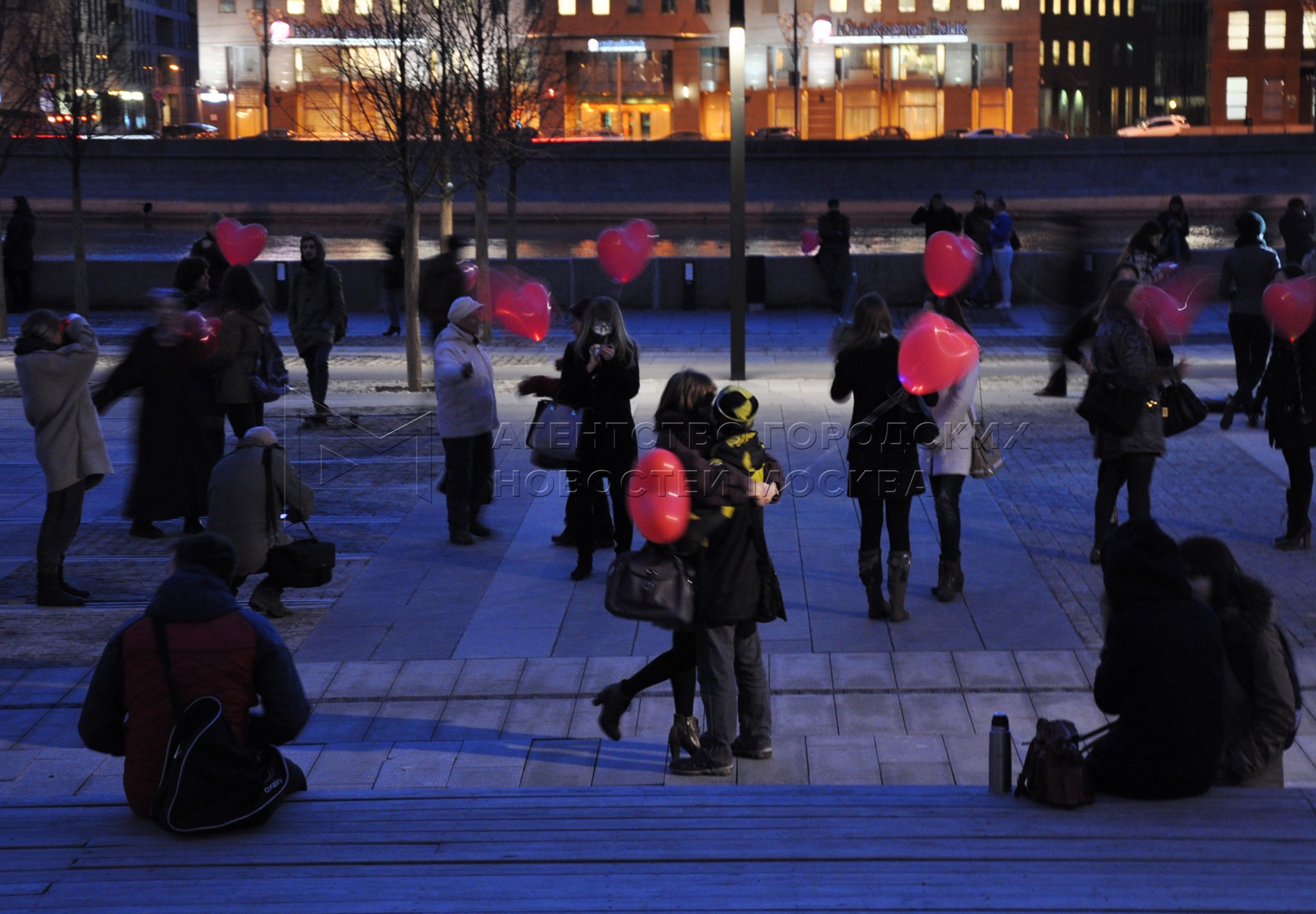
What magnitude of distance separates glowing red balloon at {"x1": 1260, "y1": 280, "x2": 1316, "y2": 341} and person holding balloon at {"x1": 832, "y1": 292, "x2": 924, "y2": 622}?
297 centimetres

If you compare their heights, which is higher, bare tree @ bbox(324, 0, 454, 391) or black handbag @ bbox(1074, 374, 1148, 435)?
bare tree @ bbox(324, 0, 454, 391)

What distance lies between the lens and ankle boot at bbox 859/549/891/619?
27.2 ft

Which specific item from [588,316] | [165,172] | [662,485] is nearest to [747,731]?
[662,485]

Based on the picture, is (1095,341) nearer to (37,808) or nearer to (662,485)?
(662,485)

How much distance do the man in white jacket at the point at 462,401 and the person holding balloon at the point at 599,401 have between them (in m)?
0.84

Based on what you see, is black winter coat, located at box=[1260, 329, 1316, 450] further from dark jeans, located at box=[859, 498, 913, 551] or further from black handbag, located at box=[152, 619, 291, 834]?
black handbag, located at box=[152, 619, 291, 834]

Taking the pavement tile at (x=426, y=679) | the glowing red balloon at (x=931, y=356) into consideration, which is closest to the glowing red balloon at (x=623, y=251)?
the glowing red balloon at (x=931, y=356)

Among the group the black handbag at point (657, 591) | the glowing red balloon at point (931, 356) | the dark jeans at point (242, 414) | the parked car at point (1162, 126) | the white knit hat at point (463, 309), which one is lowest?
the black handbag at point (657, 591)

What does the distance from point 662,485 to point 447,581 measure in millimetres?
3992

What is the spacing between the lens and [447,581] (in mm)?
9414

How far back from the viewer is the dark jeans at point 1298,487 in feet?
31.5

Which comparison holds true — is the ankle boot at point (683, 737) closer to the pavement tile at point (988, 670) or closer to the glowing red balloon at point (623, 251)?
the pavement tile at point (988, 670)

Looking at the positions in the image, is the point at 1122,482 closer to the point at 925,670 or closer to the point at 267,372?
the point at 925,670

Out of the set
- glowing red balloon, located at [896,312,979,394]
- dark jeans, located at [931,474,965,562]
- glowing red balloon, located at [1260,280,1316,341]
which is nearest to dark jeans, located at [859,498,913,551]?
dark jeans, located at [931,474,965,562]
